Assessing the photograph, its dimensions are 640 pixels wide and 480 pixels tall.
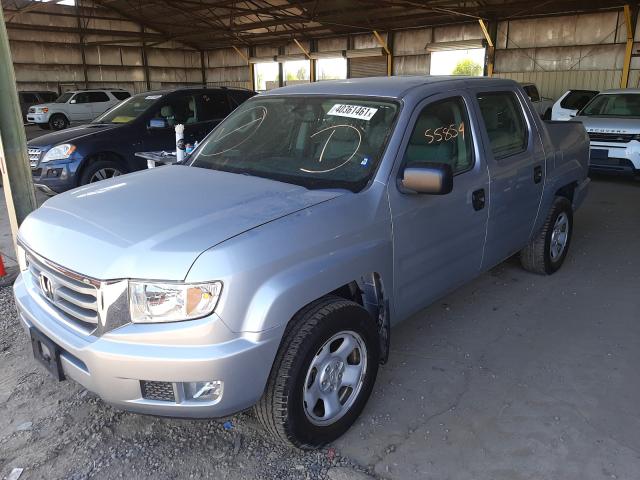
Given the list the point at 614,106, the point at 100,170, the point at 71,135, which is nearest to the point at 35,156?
the point at 71,135

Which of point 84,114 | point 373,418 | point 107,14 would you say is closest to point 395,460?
point 373,418

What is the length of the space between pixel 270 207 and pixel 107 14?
104ft

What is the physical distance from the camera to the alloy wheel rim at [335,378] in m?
2.51

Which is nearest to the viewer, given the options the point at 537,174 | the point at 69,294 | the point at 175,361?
the point at 175,361

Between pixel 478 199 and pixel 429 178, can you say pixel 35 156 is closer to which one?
pixel 478 199

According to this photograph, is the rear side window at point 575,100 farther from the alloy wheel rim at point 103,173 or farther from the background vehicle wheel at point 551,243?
the alloy wheel rim at point 103,173

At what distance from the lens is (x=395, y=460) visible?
257cm

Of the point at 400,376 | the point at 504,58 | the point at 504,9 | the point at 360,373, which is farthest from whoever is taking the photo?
the point at 504,58

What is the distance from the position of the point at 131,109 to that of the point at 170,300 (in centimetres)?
734

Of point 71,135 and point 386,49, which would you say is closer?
point 71,135

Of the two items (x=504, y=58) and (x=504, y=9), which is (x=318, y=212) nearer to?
(x=504, y=9)

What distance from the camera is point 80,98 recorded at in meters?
22.8

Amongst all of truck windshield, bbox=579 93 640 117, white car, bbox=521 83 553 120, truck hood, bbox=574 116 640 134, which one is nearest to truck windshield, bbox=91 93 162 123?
truck hood, bbox=574 116 640 134

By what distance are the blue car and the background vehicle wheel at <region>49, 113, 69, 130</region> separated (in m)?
15.9
